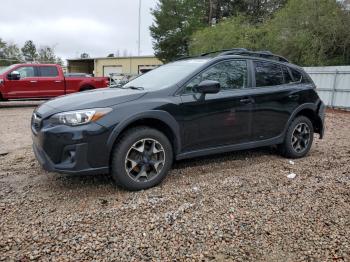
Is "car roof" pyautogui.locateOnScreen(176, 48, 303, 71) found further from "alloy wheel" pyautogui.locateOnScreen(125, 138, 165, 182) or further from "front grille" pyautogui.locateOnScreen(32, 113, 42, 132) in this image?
"front grille" pyautogui.locateOnScreen(32, 113, 42, 132)

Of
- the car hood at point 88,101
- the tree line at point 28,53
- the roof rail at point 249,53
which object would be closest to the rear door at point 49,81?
the car hood at point 88,101

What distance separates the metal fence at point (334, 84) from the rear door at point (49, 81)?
10.8 m

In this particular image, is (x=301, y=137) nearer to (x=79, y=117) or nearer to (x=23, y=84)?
(x=79, y=117)

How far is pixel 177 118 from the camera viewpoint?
4.25 meters

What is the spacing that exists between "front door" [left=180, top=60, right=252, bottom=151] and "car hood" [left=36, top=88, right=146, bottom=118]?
0.68 metres

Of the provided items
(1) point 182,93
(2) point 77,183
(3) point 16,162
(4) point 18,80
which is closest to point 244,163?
(1) point 182,93

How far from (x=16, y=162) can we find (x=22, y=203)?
5.92 ft

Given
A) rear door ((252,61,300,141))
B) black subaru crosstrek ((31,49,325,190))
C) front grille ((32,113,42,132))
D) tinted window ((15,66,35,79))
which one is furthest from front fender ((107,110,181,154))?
tinted window ((15,66,35,79))

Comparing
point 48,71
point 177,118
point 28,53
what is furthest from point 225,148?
point 28,53

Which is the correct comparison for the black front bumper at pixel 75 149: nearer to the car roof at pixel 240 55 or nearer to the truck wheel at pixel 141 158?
the truck wheel at pixel 141 158

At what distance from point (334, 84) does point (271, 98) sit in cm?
1085

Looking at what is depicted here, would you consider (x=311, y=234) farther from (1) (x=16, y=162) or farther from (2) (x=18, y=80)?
(2) (x=18, y=80)

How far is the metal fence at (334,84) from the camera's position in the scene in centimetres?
1412

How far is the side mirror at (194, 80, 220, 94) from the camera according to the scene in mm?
4286
